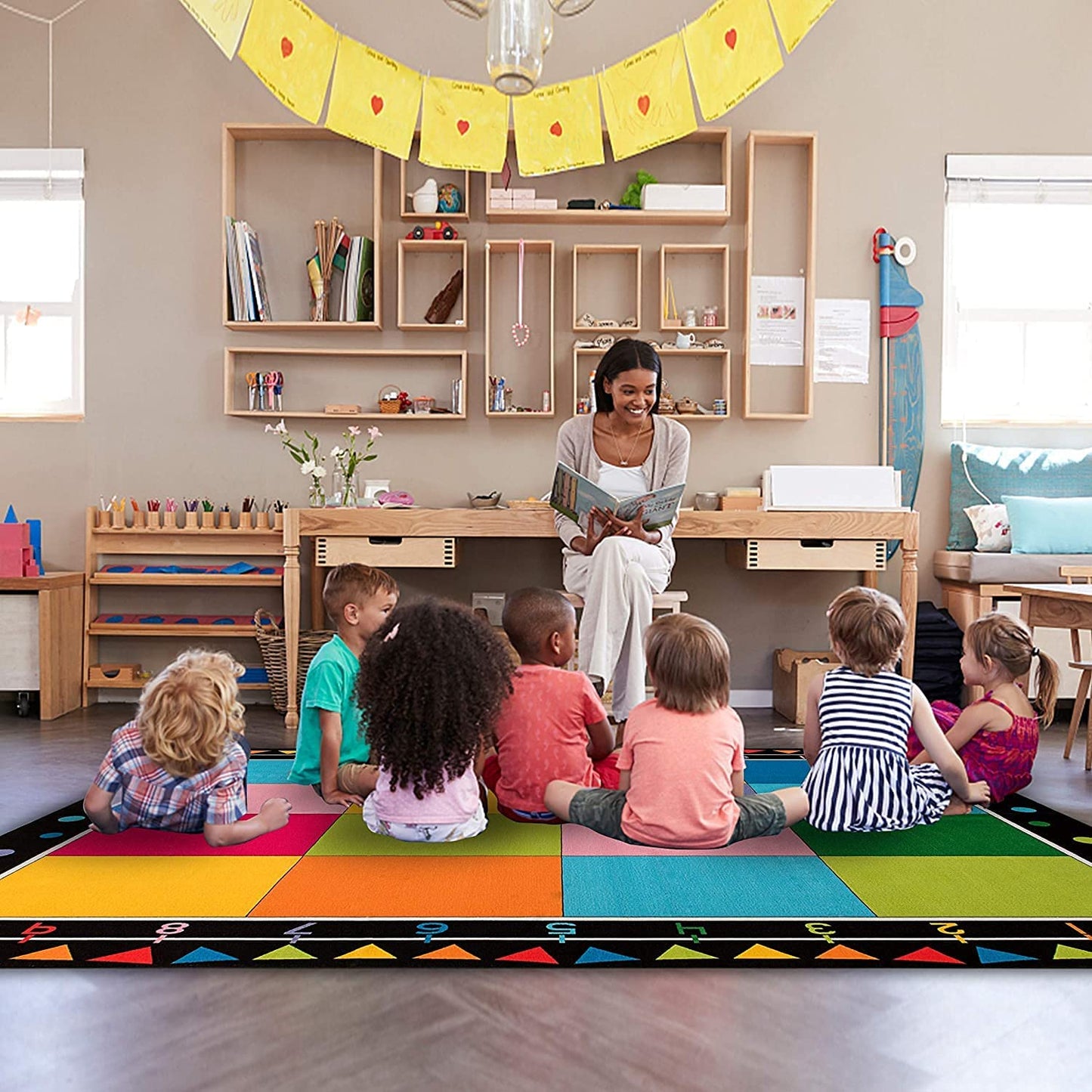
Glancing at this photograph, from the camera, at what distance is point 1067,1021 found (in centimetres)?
140

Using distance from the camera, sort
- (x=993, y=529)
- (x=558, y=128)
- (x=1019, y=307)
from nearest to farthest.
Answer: (x=558, y=128), (x=993, y=529), (x=1019, y=307)

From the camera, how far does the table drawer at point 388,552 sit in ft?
12.6

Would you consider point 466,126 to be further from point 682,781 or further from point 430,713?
point 682,781

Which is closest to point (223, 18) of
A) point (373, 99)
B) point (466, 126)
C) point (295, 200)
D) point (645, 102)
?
point (373, 99)

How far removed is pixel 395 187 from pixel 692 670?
9.59ft

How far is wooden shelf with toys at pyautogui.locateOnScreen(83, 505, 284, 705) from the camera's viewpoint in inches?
164

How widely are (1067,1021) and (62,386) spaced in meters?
4.22

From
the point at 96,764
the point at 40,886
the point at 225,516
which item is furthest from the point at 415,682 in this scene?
the point at 225,516

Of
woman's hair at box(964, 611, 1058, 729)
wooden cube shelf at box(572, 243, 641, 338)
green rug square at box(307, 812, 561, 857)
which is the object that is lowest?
green rug square at box(307, 812, 561, 857)

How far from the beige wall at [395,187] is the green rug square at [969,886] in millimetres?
2352

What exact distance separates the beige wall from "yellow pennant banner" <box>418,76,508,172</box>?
74 cm

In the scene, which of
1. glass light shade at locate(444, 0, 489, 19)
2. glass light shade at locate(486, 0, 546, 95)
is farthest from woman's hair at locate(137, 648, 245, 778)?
glass light shade at locate(444, 0, 489, 19)

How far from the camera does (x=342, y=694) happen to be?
2416 mm

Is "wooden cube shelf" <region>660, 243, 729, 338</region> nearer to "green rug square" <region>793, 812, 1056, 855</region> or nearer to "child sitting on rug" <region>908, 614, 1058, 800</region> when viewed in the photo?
"child sitting on rug" <region>908, 614, 1058, 800</region>
